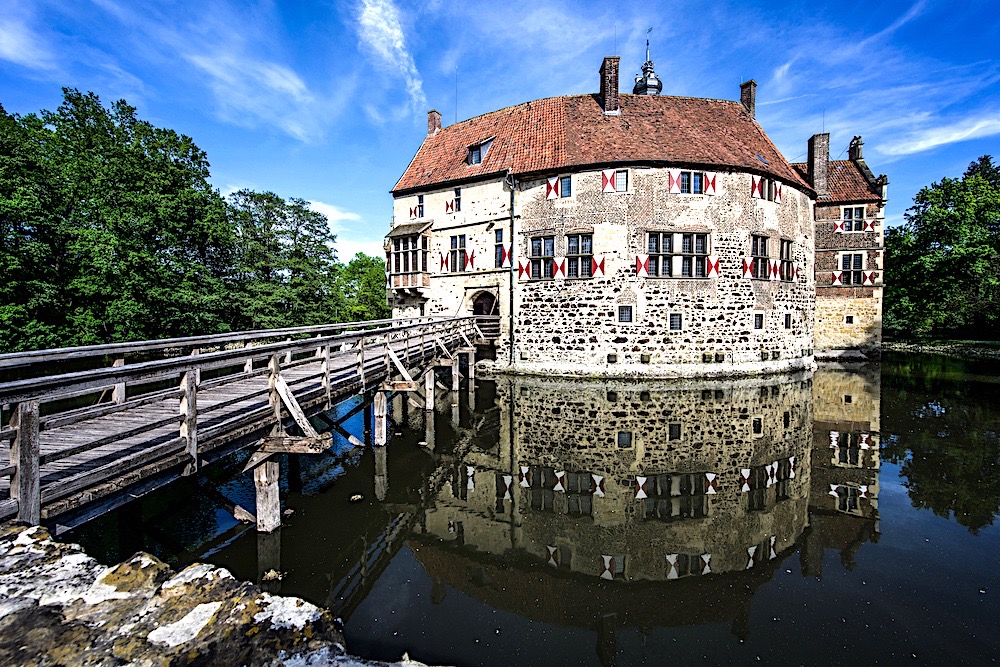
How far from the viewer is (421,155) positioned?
25125 millimetres

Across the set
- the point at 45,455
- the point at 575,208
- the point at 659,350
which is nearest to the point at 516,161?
the point at 575,208

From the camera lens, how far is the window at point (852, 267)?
25016 mm

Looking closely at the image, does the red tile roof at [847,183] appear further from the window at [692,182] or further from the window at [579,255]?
the window at [579,255]

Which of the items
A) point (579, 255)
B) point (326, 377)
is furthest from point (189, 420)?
point (579, 255)

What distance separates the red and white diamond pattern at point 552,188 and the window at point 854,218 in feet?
56.9

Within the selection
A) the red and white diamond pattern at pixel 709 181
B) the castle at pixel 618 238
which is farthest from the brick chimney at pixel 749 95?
the red and white diamond pattern at pixel 709 181

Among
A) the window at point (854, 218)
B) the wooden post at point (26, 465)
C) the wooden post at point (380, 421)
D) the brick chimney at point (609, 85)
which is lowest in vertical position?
the wooden post at point (380, 421)

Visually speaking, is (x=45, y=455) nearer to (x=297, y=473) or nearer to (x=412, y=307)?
(x=297, y=473)

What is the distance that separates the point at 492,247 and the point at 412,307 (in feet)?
18.8

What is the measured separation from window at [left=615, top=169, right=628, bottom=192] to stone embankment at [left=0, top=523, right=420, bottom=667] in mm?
19094

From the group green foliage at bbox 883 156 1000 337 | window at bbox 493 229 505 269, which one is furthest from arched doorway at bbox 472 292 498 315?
green foliage at bbox 883 156 1000 337

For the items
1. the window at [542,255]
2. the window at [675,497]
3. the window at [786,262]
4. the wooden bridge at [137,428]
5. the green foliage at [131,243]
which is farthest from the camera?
the window at [786,262]

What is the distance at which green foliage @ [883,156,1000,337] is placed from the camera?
91.5 feet

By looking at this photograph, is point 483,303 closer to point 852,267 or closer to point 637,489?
point 637,489
